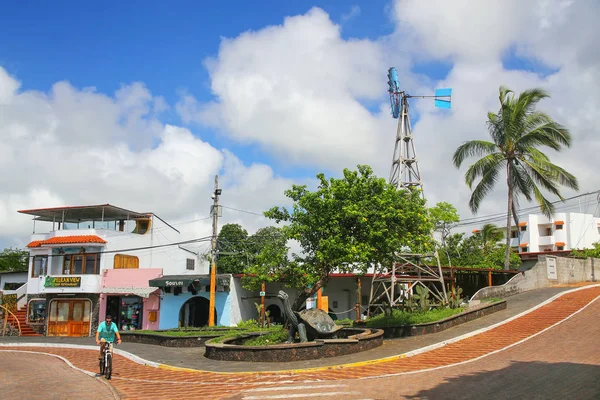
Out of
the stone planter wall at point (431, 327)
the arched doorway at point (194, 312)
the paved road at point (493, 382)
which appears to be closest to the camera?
the paved road at point (493, 382)

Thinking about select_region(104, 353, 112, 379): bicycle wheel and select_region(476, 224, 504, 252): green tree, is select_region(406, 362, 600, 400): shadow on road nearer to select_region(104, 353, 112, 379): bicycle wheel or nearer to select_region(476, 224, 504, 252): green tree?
select_region(104, 353, 112, 379): bicycle wheel

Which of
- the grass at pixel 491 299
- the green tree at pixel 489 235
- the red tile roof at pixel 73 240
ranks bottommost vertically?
the grass at pixel 491 299

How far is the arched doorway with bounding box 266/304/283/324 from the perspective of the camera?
3136 centimetres

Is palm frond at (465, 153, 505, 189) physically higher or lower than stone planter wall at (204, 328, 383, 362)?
higher

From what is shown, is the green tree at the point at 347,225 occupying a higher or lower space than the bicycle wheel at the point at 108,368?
higher

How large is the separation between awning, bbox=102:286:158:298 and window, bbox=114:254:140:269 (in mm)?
1750

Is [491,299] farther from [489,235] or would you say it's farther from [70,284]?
[489,235]

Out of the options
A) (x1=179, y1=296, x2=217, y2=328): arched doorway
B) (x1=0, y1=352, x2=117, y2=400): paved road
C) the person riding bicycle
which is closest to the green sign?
(x1=179, y1=296, x2=217, y2=328): arched doorway

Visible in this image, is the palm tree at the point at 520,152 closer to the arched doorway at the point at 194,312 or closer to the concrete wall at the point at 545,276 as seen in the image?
the concrete wall at the point at 545,276

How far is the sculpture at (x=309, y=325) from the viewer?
1602cm

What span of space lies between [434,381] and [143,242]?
2727cm

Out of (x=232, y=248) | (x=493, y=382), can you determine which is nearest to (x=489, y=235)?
(x=232, y=248)

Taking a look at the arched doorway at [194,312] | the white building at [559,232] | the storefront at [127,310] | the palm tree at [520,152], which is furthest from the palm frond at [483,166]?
the white building at [559,232]

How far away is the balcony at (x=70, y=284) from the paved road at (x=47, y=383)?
14329mm
